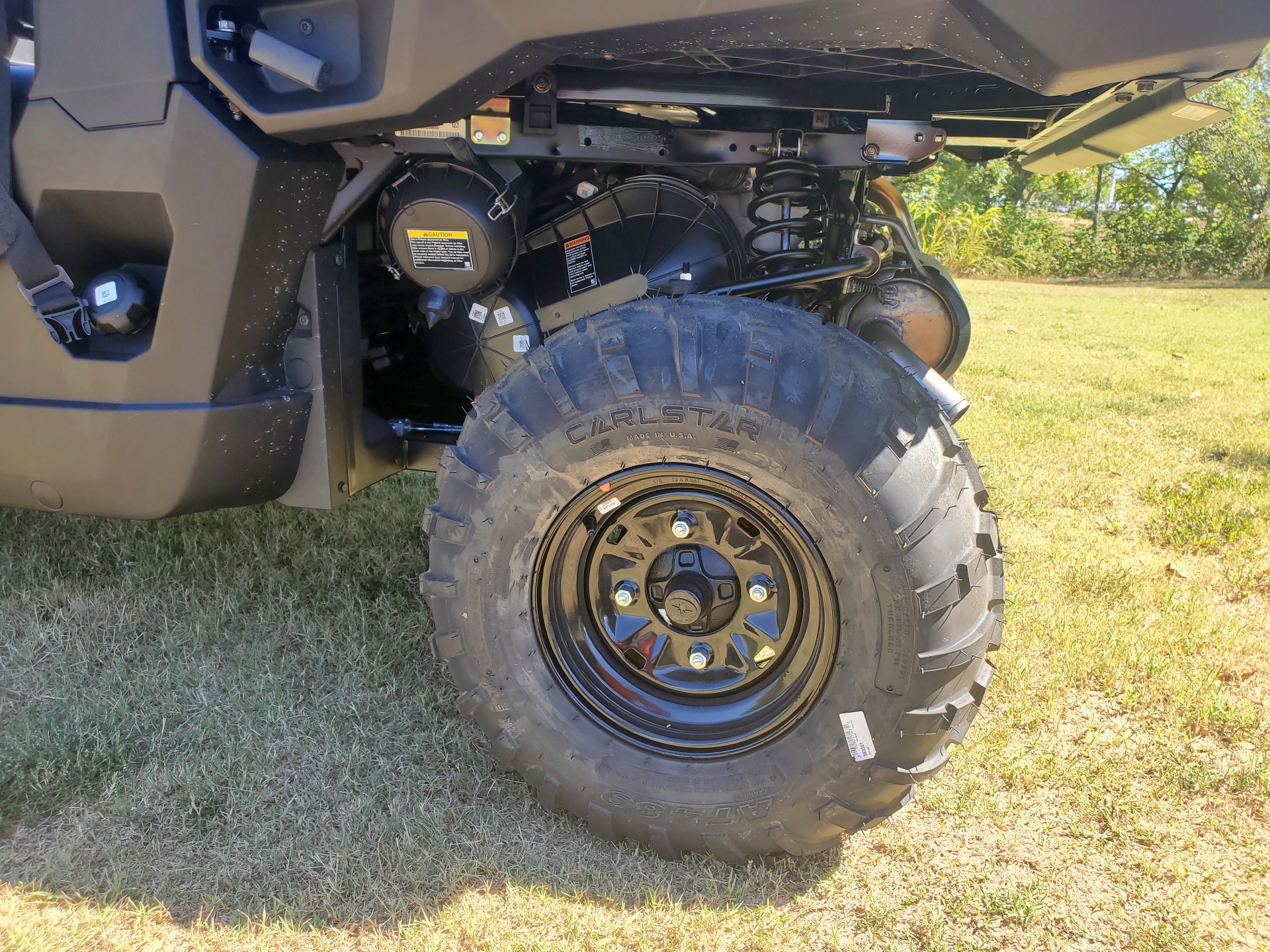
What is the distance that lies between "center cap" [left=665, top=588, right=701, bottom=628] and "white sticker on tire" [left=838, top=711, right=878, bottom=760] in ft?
1.30

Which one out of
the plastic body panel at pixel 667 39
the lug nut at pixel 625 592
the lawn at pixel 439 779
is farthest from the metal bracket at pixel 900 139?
the lawn at pixel 439 779

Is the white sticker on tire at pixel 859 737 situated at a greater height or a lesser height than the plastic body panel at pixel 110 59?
lesser

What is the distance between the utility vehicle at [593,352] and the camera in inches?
67.8

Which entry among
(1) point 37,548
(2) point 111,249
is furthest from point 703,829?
(1) point 37,548

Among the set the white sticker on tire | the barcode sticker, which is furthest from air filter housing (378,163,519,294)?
the white sticker on tire

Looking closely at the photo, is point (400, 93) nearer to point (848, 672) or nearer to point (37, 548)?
point (848, 672)

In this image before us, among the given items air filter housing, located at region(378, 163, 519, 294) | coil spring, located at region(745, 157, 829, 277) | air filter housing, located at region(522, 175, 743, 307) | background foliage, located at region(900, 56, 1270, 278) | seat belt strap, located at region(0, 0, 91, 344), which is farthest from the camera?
background foliage, located at region(900, 56, 1270, 278)

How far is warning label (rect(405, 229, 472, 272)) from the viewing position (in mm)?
2205

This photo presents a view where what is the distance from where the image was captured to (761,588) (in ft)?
6.53

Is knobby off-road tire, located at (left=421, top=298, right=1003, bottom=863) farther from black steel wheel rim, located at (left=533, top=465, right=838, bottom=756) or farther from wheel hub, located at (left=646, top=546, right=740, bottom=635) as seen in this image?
wheel hub, located at (left=646, top=546, right=740, bottom=635)

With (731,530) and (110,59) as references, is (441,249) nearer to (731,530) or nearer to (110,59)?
(110,59)

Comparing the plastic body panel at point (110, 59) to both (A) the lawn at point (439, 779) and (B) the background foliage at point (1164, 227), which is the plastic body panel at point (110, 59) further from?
(B) the background foliage at point (1164, 227)

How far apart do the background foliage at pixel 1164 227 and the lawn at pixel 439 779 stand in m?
15.2

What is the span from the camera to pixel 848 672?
182 cm
